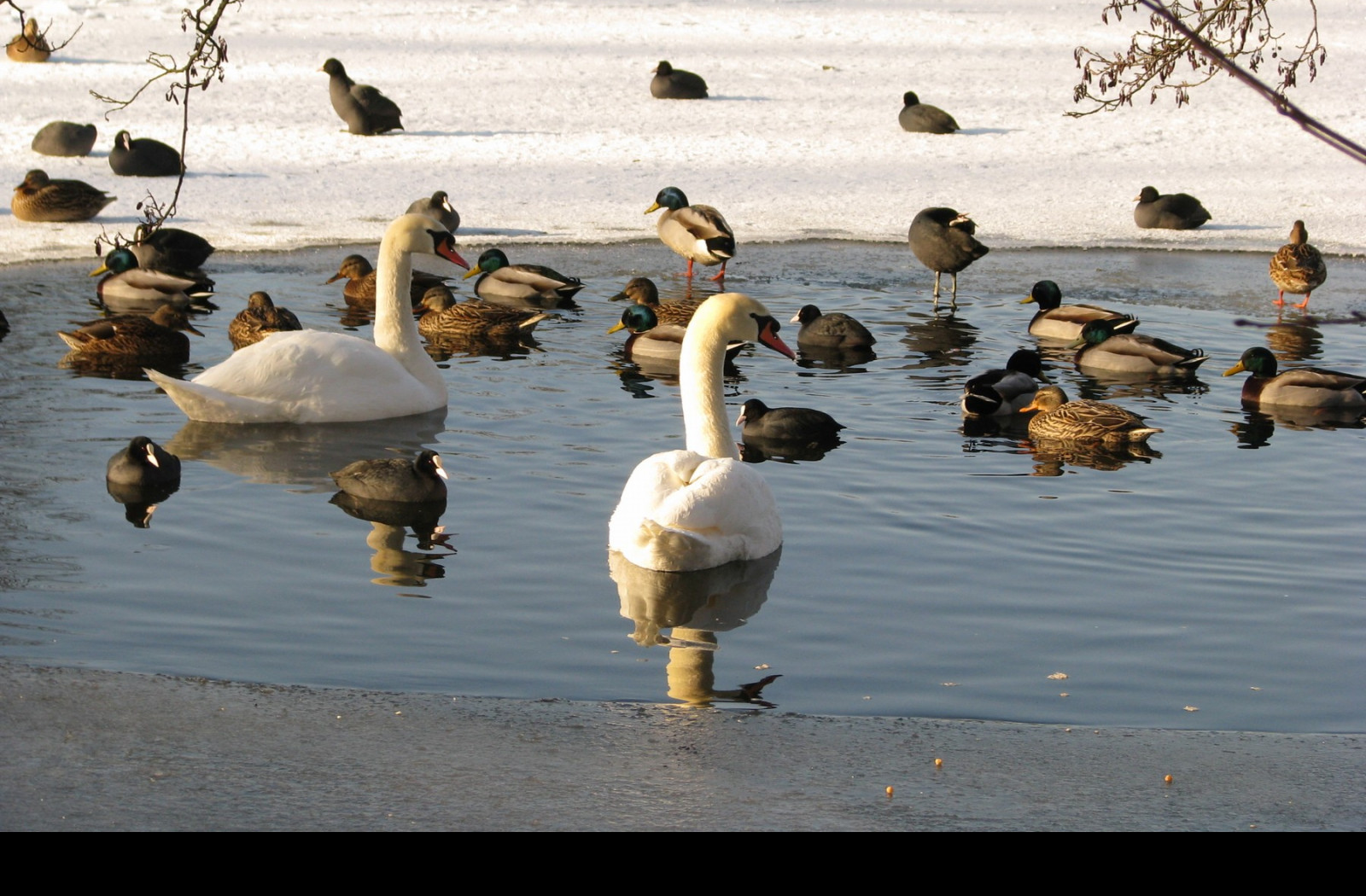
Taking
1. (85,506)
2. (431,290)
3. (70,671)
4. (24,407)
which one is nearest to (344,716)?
(70,671)

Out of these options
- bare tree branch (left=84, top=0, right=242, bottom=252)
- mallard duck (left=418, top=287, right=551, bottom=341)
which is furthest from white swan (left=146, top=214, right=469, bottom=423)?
mallard duck (left=418, top=287, right=551, bottom=341)

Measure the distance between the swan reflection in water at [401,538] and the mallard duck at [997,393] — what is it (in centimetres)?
388

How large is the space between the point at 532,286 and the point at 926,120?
1095cm

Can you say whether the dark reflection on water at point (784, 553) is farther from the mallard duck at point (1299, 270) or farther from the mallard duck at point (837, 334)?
the mallard duck at point (1299, 270)

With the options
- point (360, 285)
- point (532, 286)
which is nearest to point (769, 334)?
point (532, 286)

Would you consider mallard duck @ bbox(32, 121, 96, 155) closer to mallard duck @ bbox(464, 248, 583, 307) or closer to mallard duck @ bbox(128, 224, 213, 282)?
mallard duck @ bbox(128, 224, 213, 282)

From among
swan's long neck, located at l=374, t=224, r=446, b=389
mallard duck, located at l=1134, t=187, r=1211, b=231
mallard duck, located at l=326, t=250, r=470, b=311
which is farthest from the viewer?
mallard duck, located at l=1134, t=187, r=1211, b=231

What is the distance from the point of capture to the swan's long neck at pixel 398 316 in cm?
1073

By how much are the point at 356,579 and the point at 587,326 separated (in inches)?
277

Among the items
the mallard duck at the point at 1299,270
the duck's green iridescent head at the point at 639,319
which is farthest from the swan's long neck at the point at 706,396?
the mallard duck at the point at 1299,270

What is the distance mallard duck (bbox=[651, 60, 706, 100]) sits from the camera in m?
25.3

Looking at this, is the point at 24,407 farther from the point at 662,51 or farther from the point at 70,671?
the point at 662,51

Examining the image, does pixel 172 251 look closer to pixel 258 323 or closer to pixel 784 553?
pixel 258 323

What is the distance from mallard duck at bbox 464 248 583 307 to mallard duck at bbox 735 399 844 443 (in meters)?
4.77
